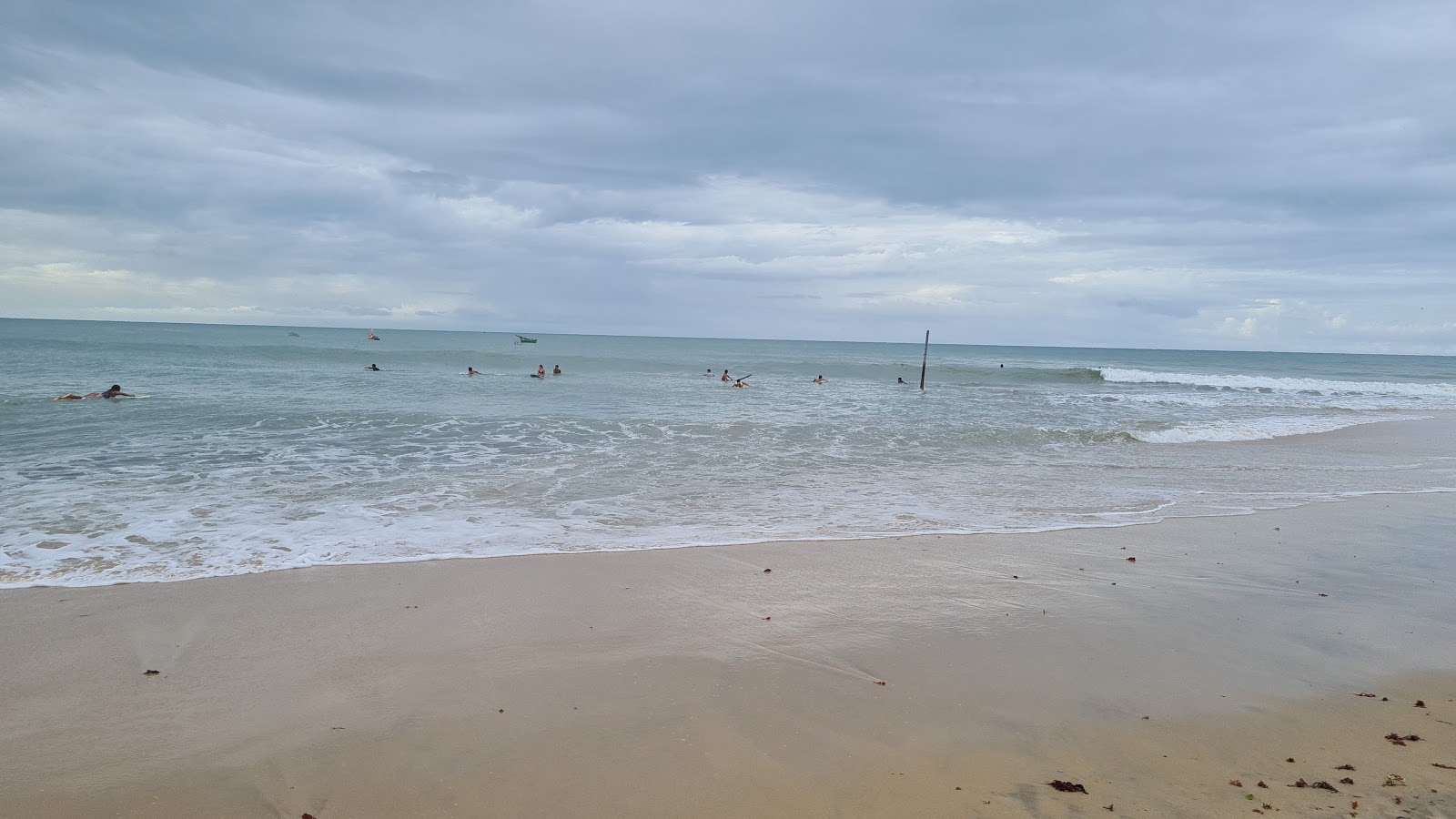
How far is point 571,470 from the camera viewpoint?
13.1m

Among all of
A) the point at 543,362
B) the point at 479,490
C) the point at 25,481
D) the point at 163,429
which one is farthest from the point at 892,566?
the point at 543,362

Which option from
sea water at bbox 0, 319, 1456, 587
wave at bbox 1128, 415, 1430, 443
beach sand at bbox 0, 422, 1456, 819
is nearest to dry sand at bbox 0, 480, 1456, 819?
beach sand at bbox 0, 422, 1456, 819

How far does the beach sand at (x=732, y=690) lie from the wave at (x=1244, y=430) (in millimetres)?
12958

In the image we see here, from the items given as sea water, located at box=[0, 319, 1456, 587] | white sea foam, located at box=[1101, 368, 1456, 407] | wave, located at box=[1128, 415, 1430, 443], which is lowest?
sea water, located at box=[0, 319, 1456, 587]

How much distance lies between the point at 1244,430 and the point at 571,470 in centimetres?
1862

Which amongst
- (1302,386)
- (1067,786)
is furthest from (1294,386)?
(1067,786)

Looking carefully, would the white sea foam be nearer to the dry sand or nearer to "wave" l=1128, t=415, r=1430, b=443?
"wave" l=1128, t=415, r=1430, b=443

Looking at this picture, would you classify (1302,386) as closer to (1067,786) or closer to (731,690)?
(1067,786)

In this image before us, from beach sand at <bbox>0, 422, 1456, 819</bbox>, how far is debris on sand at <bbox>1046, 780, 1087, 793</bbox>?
0.07 metres

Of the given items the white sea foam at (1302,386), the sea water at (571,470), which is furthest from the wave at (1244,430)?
the white sea foam at (1302,386)

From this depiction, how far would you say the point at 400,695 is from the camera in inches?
188

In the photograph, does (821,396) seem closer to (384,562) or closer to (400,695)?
(384,562)

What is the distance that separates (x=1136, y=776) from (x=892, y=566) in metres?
3.81

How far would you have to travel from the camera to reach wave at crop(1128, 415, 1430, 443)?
2008 cm
